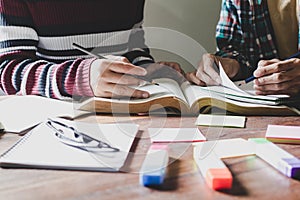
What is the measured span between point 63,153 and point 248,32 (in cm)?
77

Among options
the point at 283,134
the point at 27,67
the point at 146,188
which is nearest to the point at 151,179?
the point at 146,188

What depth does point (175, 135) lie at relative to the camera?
65 centimetres

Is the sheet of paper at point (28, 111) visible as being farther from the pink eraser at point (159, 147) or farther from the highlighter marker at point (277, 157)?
the highlighter marker at point (277, 157)

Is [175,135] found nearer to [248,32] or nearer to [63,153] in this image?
[63,153]

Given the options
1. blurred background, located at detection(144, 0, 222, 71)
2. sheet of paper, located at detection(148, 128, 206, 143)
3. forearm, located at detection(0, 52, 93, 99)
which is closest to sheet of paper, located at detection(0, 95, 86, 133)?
forearm, located at detection(0, 52, 93, 99)

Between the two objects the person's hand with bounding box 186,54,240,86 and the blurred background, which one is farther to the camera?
the blurred background

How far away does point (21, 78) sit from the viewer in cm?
88

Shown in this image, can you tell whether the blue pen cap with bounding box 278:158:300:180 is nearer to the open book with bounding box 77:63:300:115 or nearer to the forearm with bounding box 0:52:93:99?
the open book with bounding box 77:63:300:115

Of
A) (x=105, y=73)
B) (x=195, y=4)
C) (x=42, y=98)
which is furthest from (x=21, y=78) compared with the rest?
(x=195, y=4)

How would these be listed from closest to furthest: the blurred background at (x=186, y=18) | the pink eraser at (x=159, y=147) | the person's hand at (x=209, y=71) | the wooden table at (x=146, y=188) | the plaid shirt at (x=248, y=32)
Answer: the wooden table at (x=146, y=188) < the pink eraser at (x=159, y=147) < the person's hand at (x=209, y=71) < the plaid shirt at (x=248, y=32) < the blurred background at (x=186, y=18)

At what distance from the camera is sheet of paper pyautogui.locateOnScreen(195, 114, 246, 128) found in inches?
27.6

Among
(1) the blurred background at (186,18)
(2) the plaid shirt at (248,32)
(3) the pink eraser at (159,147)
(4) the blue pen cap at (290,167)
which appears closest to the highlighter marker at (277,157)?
(4) the blue pen cap at (290,167)

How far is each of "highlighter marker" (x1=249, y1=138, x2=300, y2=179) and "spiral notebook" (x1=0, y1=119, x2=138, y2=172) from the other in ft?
0.58

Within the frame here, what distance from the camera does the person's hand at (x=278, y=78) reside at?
83 cm
